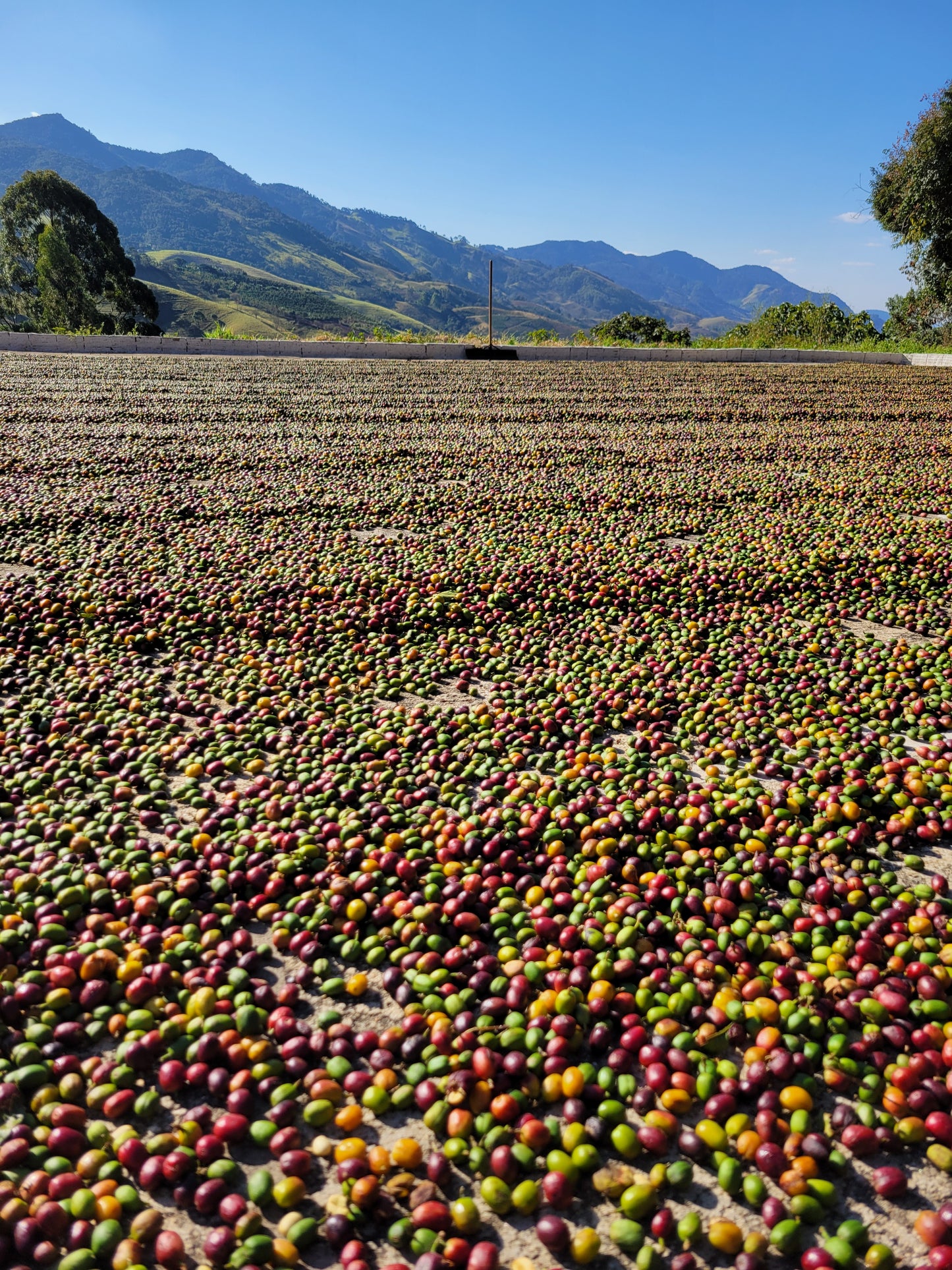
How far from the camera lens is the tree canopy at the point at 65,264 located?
6569 cm

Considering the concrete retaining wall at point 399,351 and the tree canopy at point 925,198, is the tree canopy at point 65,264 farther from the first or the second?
the tree canopy at point 925,198

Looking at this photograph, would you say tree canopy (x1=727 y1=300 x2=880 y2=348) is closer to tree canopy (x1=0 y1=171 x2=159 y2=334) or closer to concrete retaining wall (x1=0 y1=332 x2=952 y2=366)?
concrete retaining wall (x1=0 y1=332 x2=952 y2=366)

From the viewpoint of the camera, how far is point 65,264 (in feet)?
214

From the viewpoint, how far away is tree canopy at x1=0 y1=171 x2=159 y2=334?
6569 centimetres

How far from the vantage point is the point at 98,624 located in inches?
241

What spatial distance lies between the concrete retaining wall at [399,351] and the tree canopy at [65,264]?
34.9 m

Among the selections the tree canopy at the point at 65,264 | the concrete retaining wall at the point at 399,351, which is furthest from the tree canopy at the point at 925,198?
the tree canopy at the point at 65,264

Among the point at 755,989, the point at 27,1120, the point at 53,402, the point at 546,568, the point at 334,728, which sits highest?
the point at 53,402

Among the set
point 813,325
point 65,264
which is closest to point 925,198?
point 813,325

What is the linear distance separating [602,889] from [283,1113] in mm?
1523

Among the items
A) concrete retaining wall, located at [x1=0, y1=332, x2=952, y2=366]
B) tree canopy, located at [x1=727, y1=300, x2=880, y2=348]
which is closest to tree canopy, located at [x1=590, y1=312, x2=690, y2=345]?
tree canopy, located at [x1=727, y1=300, x2=880, y2=348]

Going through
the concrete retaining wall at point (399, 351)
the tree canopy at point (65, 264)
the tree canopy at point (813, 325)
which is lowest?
the concrete retaining wall at point (399, 351)

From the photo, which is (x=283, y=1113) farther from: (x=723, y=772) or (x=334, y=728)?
(x=723, y=772)

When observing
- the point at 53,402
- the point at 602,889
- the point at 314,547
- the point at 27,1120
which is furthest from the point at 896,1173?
the point at 53,402
